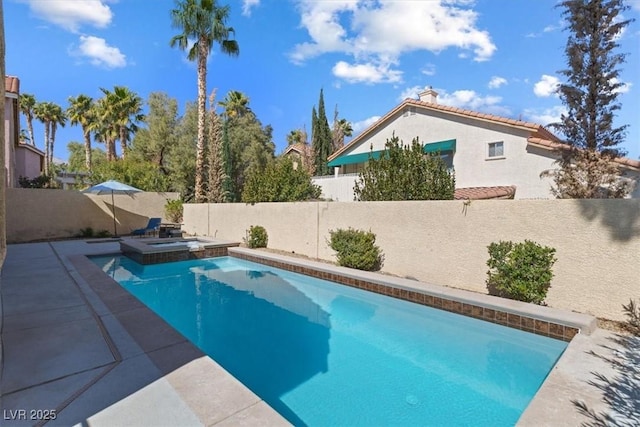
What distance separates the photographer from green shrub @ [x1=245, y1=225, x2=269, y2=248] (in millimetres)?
15516

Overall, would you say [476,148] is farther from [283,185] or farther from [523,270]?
[523,270]

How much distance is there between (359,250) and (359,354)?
4.85 meters

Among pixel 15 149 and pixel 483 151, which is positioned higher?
pixel 15 149

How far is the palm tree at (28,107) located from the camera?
3962 centimetres

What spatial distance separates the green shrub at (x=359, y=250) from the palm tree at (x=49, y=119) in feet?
149

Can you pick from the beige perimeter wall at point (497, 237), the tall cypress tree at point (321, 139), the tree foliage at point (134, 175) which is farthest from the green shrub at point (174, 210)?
the tall cypress tree at point (321, 139)

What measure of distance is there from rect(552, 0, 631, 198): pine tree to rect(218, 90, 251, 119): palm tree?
29009 millimetres

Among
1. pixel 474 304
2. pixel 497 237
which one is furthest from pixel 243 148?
pixel 474 304

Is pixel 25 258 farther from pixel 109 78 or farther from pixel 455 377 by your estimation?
pixel 109 78

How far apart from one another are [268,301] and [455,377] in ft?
17.6

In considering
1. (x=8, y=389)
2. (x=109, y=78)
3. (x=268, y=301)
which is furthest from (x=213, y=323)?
(x=109, y=78)

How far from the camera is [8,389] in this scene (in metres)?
3.54

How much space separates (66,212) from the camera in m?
18.3

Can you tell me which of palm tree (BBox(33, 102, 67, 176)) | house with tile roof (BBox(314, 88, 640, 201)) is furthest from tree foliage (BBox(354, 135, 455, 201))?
palm tree (BBox(33, 102, 67, 176))
